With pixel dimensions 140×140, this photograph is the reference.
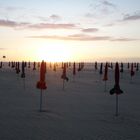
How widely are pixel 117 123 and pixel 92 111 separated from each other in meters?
2.86

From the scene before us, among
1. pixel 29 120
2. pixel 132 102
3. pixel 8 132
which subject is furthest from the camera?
pixel 132 102

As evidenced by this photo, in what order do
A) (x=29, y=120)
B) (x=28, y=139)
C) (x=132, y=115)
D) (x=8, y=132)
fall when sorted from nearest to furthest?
(x=28, y=139) < (x=8, y=132) < (x=29, y=120) < (x=132, y=115)

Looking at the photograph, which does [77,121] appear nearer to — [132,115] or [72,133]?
[72,133]

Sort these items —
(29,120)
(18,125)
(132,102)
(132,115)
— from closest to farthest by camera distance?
(18,125), (29,120), (132,115), (132,102)

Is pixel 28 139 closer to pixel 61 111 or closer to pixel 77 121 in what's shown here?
pixel 77 121

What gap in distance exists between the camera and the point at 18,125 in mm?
14453

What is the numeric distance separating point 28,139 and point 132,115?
23.2 feet

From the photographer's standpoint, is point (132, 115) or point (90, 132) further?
point (132, 115)

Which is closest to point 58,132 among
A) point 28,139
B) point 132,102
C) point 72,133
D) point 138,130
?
point 72,133

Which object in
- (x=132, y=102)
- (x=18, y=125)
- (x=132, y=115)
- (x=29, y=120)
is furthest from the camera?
(x=132, y=102)

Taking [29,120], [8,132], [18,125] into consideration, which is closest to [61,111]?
[29,120]

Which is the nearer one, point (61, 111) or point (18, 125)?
point (18, 125)

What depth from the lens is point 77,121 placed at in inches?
622

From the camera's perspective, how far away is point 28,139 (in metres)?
12.4
